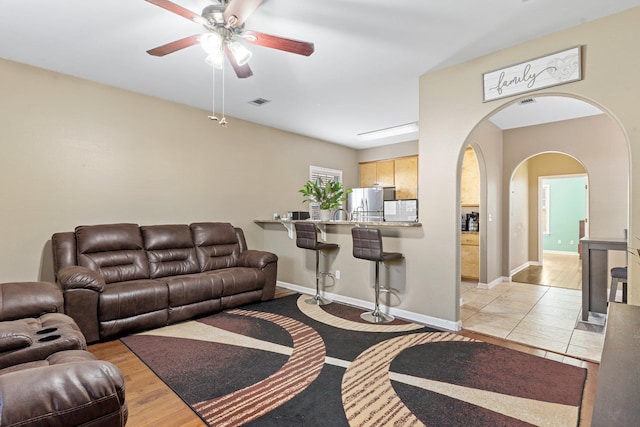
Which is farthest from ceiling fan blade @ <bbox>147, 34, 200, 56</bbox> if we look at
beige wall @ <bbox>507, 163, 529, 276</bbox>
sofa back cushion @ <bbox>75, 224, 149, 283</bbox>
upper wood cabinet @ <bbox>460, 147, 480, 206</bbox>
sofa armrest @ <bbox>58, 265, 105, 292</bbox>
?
beige wall @ <bbox>507, 163, 529, 276</bbox>

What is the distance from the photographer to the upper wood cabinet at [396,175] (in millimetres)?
6555

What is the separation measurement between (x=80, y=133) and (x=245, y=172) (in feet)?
7.31

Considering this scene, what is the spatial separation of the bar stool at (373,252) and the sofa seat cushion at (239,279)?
4.49 ft

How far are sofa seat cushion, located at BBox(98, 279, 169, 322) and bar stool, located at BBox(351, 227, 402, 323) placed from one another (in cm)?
215

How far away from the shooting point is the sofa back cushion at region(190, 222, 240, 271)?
4.25 meters

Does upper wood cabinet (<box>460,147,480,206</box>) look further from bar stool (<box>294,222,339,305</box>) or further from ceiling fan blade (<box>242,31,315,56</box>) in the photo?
ceiling fan blade (<box>242,31,315,56</box>)

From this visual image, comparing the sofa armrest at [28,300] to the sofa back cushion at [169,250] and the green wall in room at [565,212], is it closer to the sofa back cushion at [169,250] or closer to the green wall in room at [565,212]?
the sofa back cushion at [169,250]

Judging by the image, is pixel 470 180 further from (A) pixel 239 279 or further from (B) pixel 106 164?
(B) pixel 106 164

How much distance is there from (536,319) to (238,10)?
4.23 m

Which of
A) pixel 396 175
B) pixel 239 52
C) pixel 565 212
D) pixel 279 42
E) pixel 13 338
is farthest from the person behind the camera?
pixel 565 212

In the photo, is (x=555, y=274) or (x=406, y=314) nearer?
(x=406, y=314)

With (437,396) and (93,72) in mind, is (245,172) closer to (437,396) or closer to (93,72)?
(93,72)

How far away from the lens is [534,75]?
2766mm

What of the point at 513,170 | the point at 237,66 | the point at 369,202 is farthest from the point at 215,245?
the point at 513,170
